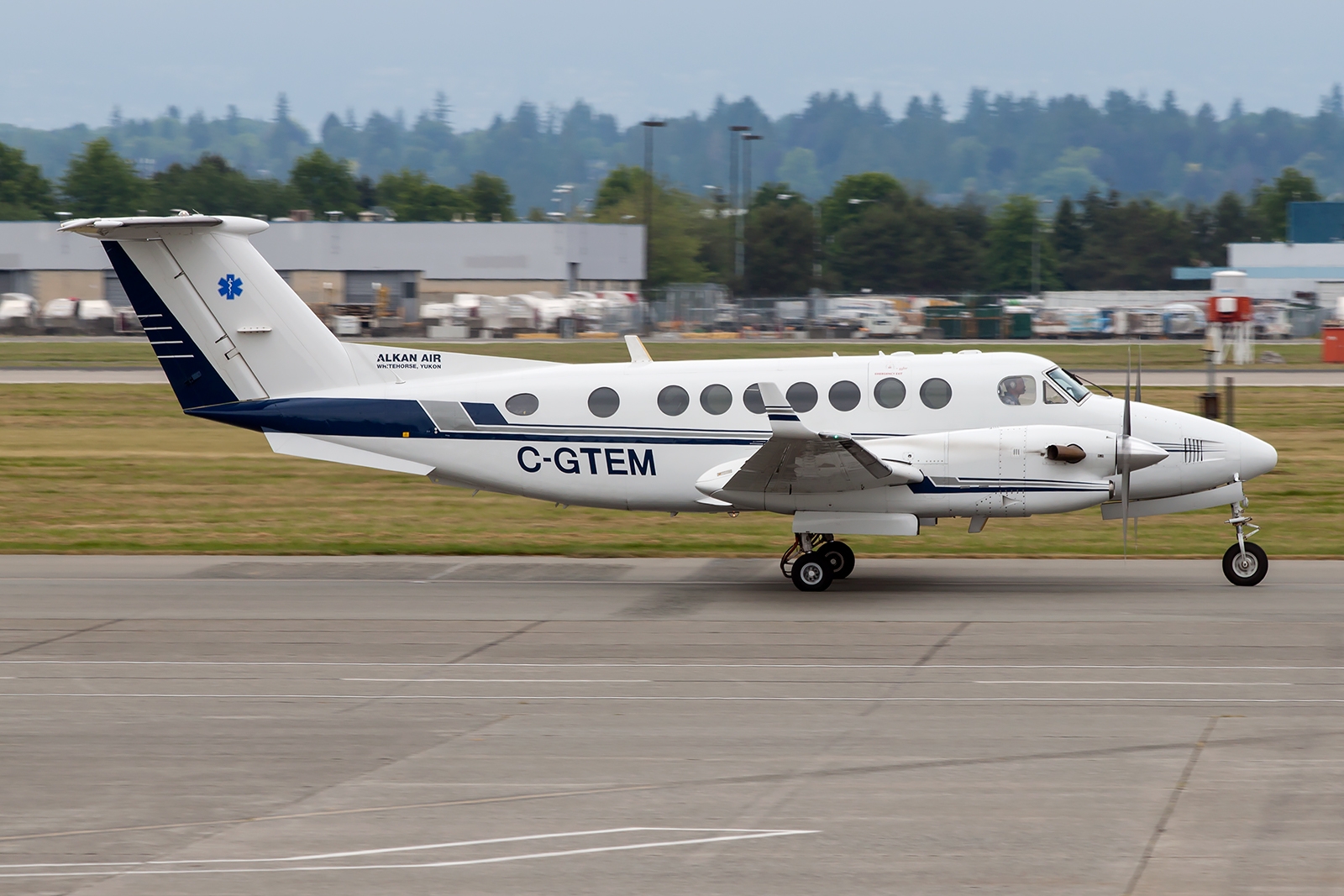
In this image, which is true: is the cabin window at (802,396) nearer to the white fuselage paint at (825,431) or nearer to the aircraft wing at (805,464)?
the white fuselage paint at (825,431)

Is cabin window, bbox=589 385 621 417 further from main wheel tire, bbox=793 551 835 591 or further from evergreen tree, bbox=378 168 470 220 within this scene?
evergreen tree, bbox=378 168 470 220

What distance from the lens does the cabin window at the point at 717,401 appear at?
1664cm

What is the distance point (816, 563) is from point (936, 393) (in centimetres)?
234

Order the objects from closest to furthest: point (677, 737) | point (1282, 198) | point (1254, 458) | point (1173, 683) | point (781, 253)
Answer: point (677, 737) < point (1173, 683) < point (1254, 458) < point (781, 253) < point (1282, 198)

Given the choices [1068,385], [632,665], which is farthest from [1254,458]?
[632,665]

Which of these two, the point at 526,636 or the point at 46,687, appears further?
the point at 526,636

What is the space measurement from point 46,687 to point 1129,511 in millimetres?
11396

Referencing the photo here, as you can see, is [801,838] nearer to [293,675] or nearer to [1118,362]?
[293,675]

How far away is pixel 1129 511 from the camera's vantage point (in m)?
16.5

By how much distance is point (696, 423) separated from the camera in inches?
656

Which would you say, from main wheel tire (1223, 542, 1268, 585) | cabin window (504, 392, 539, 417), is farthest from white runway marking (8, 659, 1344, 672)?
cabin window (504, 392, 539, 417)

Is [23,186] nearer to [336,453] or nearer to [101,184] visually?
[101,184]

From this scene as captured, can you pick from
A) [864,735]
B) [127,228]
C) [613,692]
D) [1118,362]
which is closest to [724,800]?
[864,735]

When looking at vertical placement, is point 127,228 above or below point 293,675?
above
